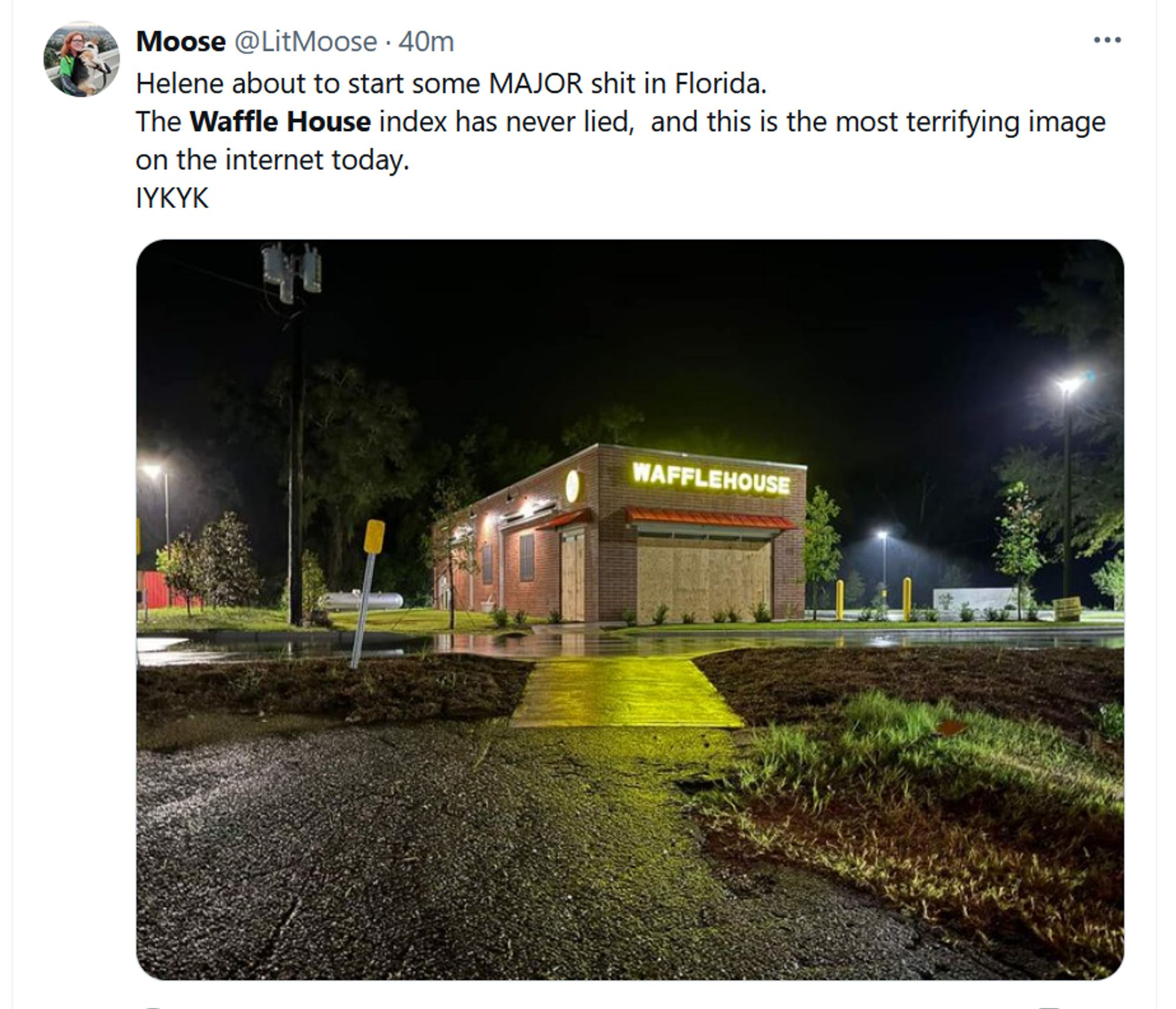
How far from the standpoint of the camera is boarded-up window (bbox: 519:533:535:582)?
22.8m

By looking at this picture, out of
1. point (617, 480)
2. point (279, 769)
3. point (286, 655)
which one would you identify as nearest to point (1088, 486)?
point (617, 480)

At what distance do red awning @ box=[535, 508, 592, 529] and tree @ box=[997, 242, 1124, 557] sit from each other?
431 inches

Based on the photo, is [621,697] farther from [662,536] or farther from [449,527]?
[449,527]

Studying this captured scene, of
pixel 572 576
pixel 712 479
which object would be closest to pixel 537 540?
pixel 572 576

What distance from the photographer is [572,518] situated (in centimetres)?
1858

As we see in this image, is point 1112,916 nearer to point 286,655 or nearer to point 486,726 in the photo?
point 486,726

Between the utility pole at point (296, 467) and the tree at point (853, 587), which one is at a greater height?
the utility pole at point (296, 467)

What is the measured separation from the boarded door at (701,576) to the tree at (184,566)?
35.6ft

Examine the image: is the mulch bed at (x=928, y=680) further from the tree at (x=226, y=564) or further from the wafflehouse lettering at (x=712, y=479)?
the tree at (x=226, y=564)

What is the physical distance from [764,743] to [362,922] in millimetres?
2629

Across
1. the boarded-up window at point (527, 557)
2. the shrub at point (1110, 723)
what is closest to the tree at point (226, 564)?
the boarded-up window at point (527, 557)

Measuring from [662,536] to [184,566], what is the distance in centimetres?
1193

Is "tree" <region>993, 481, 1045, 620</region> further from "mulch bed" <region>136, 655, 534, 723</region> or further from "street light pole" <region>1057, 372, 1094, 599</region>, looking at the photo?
"mulch bed" <region>136, 655, 534, 723</region>
